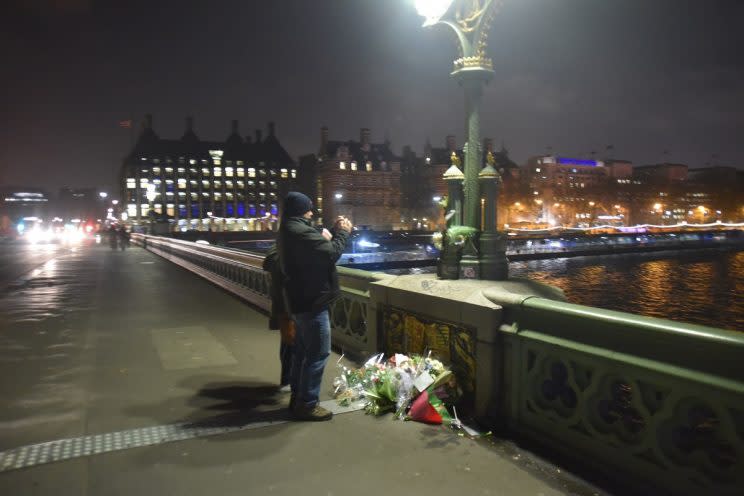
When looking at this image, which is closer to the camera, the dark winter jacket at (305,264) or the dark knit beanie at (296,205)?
the dark winter jacket at (305,264)

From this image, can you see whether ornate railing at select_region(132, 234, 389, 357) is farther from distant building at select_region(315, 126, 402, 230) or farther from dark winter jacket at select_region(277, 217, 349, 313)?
distant building at select_region(315, 126, 402, 230)

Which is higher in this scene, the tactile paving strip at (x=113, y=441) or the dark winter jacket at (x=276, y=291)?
the dark winter jacket at (x=276, y=291)

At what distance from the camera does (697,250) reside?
61219 mm

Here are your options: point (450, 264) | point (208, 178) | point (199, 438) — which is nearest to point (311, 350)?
point (199, 438)

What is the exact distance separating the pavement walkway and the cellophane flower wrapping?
0.64 ft

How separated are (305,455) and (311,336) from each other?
43.6 inches

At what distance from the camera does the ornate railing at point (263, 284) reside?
24.5 ft

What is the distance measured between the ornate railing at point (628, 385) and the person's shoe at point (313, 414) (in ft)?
5.16

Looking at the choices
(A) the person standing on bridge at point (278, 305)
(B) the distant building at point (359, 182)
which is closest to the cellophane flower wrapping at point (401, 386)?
(A) the person standing on bridge at point (278, 305)

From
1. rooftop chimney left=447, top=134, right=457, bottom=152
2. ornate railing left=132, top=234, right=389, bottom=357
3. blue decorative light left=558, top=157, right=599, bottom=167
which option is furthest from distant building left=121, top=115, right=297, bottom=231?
ornate railing left=132, top=234, right=389, bottom=357

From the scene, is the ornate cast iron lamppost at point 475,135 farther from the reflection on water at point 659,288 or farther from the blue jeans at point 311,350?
the reflection on water at point 659,288

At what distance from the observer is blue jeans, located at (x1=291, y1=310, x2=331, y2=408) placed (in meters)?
5.05

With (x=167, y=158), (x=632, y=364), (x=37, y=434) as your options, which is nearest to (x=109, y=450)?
(x=37, y=434)

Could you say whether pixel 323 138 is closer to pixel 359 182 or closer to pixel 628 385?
pixel 359 182
